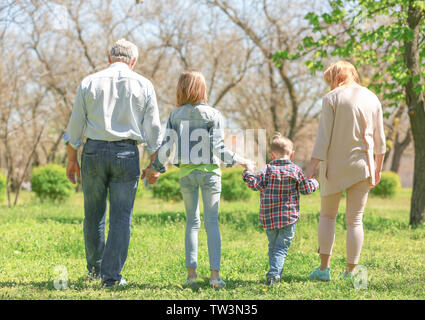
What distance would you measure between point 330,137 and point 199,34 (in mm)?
16792

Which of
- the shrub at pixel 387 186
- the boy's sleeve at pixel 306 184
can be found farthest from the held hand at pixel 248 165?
the shrub at pixel 387 186

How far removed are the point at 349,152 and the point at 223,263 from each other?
207 centimetres

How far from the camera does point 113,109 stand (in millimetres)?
3990

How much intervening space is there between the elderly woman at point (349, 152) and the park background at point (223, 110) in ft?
1.75

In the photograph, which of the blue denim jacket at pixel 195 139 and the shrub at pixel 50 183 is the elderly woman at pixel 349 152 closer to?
the blue denim jacket at pixel 195 139

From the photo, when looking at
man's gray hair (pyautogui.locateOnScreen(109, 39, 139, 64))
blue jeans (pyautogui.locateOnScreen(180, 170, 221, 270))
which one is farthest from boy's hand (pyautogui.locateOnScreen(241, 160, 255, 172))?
man's gray hair (pyautogui.locateOnScreen(109, 39, 139, 64))

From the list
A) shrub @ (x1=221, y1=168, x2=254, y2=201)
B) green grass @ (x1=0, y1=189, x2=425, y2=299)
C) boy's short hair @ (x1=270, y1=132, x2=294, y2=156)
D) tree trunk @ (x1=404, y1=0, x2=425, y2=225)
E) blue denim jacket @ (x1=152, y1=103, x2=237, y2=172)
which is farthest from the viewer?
shrub @ (x1=221, y1=168, x2=254, y2=201)

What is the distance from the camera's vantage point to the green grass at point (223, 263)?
12.9ft

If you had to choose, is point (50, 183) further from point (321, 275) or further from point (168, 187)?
point (321, 275)

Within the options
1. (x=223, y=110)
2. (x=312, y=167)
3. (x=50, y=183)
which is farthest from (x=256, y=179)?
(x=223, y=110)

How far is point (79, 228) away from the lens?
8008 millimetres

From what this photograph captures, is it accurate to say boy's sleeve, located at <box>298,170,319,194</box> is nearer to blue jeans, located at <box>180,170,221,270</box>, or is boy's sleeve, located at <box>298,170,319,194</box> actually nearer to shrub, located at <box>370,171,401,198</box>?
blue jeans, located at <box>180,170,221,270</box>

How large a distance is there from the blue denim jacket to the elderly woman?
0.85 metres

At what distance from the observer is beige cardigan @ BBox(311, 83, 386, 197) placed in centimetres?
427
